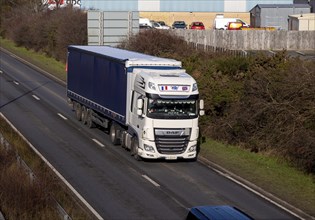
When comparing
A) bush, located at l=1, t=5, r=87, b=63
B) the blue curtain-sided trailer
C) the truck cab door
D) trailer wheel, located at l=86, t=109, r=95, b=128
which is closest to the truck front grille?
the truck cab door

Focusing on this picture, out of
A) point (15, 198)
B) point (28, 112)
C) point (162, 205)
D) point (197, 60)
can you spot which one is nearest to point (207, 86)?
point (197, 60)

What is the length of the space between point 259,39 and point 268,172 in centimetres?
4730

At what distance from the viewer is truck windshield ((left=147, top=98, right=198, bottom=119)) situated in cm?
2739

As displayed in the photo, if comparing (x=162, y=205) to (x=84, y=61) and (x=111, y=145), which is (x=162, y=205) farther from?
(x=84, y=61)

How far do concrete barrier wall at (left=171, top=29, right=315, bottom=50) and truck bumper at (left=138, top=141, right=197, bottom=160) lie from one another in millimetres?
42260

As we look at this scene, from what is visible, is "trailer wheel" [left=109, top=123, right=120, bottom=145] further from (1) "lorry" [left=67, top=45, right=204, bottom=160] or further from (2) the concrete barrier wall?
(2) the concrete barrier wall

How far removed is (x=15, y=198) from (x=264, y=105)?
46.0 feet

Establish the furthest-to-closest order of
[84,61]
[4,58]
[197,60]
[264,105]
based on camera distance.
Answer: [4,58]
[197,60]
[84,61]
[264,105]

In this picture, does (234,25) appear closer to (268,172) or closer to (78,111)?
(78,111)

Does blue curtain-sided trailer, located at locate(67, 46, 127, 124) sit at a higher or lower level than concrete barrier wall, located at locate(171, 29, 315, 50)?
lower

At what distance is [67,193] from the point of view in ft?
73.8

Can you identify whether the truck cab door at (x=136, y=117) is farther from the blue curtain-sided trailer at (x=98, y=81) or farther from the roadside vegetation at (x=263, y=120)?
the roadside vegetation at (x=263, y=120)

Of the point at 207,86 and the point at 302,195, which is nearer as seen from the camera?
the point at 302,195

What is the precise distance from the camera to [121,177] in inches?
1000
